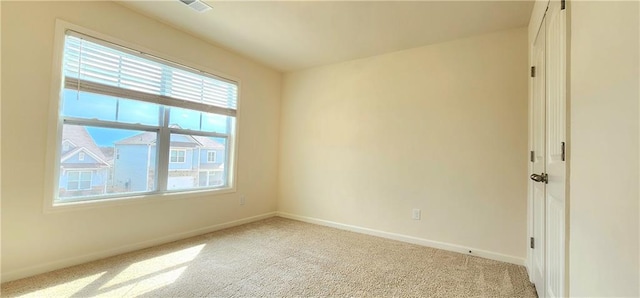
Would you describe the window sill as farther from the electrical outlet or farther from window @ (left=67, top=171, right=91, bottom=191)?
the electrical outlet

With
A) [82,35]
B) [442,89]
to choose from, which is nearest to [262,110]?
[82,35]

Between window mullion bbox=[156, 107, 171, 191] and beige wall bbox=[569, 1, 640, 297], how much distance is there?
11.2 feet

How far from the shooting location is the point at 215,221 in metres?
3.53

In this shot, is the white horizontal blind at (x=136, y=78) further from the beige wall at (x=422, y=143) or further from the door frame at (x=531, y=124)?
the door frame at (x=531, y=124)

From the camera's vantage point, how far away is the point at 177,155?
3.16m

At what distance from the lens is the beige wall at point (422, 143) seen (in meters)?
2.72

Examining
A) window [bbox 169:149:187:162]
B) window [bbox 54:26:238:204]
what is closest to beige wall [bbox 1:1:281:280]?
window [bbox 54:26:238:204]

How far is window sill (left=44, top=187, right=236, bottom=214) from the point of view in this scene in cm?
225

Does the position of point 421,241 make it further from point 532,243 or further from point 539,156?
point 539,156

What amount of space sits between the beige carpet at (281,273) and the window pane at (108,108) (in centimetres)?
132

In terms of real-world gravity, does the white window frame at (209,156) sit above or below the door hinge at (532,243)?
above

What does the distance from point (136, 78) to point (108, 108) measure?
40 centimetres

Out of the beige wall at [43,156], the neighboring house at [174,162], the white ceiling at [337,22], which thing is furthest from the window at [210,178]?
the white ceiling at [337,22]

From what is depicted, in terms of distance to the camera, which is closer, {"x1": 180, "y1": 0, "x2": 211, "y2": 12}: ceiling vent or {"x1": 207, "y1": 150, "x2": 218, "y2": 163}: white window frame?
{"x1": 180, "y1": 0, "x2": 211, "y2": 12}: ceiling vent
